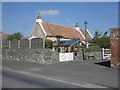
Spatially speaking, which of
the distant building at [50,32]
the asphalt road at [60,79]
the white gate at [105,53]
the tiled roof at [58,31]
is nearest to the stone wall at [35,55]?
the asphalt road at [60,79]

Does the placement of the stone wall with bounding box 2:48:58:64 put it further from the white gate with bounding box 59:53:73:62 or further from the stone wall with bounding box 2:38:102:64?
the white gate with bounding box 59:53:73:62

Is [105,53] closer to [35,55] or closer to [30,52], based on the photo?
[35,55]

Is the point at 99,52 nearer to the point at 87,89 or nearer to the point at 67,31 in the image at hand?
the point at 87,89

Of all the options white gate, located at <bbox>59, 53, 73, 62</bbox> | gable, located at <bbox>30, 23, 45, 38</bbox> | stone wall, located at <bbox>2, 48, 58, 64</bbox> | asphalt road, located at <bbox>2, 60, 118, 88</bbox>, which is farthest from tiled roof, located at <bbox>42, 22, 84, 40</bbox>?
asphalt road, located at <bbox>2, 60, 118, 88</bbox>

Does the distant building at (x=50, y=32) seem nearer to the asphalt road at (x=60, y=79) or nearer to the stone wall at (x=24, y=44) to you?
the stone wall at (x=24, y=44)

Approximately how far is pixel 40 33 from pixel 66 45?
14402 millimetres

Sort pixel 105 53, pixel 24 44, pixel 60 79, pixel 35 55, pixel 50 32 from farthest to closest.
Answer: pixel 50 32, pixel 105 53, pixel 24 44, pixel 35 55, pixel 60 79

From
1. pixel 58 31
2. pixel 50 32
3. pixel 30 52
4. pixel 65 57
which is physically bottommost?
pixel 65 57

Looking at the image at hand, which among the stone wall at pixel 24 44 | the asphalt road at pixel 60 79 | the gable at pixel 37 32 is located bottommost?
the asphalt road at pixel 60 79

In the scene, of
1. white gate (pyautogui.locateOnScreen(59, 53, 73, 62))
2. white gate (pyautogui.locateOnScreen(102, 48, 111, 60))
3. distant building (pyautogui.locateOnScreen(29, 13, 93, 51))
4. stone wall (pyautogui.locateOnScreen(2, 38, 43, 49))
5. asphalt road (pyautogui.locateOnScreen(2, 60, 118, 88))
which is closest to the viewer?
asphalt road (pyautogui.locateOnScreen(2, 60, 118, 88))

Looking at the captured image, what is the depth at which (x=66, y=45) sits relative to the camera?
30578mm

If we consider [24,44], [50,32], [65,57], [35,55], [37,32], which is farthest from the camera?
[37,32]

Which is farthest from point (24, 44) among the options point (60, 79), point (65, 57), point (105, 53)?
point (105, 53)

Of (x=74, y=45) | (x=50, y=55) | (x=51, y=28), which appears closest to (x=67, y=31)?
(x=51, y=28)
